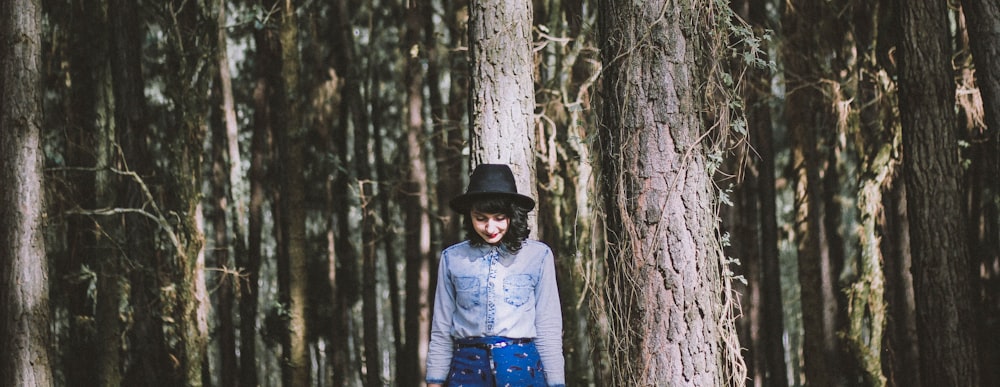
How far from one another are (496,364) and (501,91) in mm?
2188

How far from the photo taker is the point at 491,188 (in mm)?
4547

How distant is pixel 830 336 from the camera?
12.1m

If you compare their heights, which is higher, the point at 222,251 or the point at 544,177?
the point at 544,177

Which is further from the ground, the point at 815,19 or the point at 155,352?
the point at 815,19

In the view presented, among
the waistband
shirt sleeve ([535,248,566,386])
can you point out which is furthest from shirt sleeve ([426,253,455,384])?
shirt sleeve ([535,248,566,386])

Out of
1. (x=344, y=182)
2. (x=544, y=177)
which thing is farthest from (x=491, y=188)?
(x=344, y=182)

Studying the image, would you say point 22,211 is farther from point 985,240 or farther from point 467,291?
point 985,240

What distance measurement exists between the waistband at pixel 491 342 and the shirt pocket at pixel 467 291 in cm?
16

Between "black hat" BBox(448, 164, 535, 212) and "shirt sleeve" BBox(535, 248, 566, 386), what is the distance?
329 millimetres

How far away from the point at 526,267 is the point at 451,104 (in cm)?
1033

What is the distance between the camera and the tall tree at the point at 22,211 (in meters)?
8.37

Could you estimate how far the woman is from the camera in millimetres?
4484

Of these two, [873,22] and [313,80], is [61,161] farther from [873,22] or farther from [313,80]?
[873,22]

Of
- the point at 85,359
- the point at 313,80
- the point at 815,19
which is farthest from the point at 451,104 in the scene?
the point at 85,359
